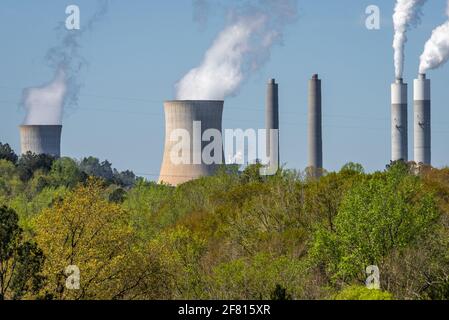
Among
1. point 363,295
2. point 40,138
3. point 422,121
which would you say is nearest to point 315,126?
point 422,121

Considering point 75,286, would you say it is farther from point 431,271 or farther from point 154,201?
point 154,201

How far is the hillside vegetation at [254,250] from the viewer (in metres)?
27.1

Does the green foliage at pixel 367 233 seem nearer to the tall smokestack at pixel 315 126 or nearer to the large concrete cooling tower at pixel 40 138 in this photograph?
the large concrete cooling tower at pixel 40 138

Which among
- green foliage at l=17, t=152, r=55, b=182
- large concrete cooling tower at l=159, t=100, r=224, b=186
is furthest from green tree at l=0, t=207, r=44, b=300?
green foliage at l=17, t=152, r=55, b=182

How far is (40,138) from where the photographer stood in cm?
7812

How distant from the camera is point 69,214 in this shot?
2906 cm

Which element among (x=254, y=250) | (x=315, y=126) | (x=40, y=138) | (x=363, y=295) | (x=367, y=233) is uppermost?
(x=315, y=126)

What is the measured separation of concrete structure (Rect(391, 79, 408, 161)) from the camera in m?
92.2

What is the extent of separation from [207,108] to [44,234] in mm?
35356

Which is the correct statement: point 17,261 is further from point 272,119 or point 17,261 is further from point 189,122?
point 272,119

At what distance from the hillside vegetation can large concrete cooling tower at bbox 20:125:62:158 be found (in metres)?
34.2

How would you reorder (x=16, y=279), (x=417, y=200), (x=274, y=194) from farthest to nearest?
1. (x=274, y=194)
2. (x=417, y=200)
3. (x=16, y=279)

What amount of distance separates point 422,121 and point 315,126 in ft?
31.0
